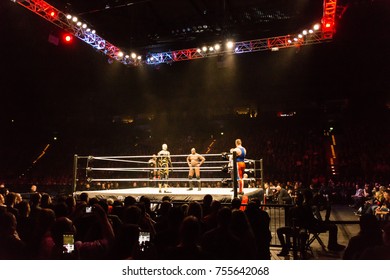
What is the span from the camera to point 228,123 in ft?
58.0

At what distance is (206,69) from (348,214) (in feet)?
31.5

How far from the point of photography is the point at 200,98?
17375mm

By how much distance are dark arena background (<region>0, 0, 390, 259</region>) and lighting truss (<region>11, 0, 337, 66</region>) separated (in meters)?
0.04

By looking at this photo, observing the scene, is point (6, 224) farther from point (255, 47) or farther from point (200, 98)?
point (200, 98)

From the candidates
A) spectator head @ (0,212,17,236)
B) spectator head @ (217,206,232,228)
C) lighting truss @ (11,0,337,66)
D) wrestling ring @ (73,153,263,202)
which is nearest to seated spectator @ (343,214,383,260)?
spectator head @ (217,206,232,228)

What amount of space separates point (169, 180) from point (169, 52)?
4893 mm

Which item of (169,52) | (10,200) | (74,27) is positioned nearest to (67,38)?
(74,27)

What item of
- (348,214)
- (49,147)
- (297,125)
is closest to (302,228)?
(348,214)

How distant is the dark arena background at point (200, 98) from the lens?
7438 millimetres

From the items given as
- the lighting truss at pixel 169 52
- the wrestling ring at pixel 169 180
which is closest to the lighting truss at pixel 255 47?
the lighting truss at pixel 169 52

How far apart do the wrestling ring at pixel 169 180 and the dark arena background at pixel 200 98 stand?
7 cm

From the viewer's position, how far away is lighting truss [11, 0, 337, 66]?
21.1ft

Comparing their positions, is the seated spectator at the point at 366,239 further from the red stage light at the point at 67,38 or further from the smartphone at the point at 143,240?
the red stage light at the point at 67,38

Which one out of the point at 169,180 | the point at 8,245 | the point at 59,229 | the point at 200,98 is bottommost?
the point at 8,245
